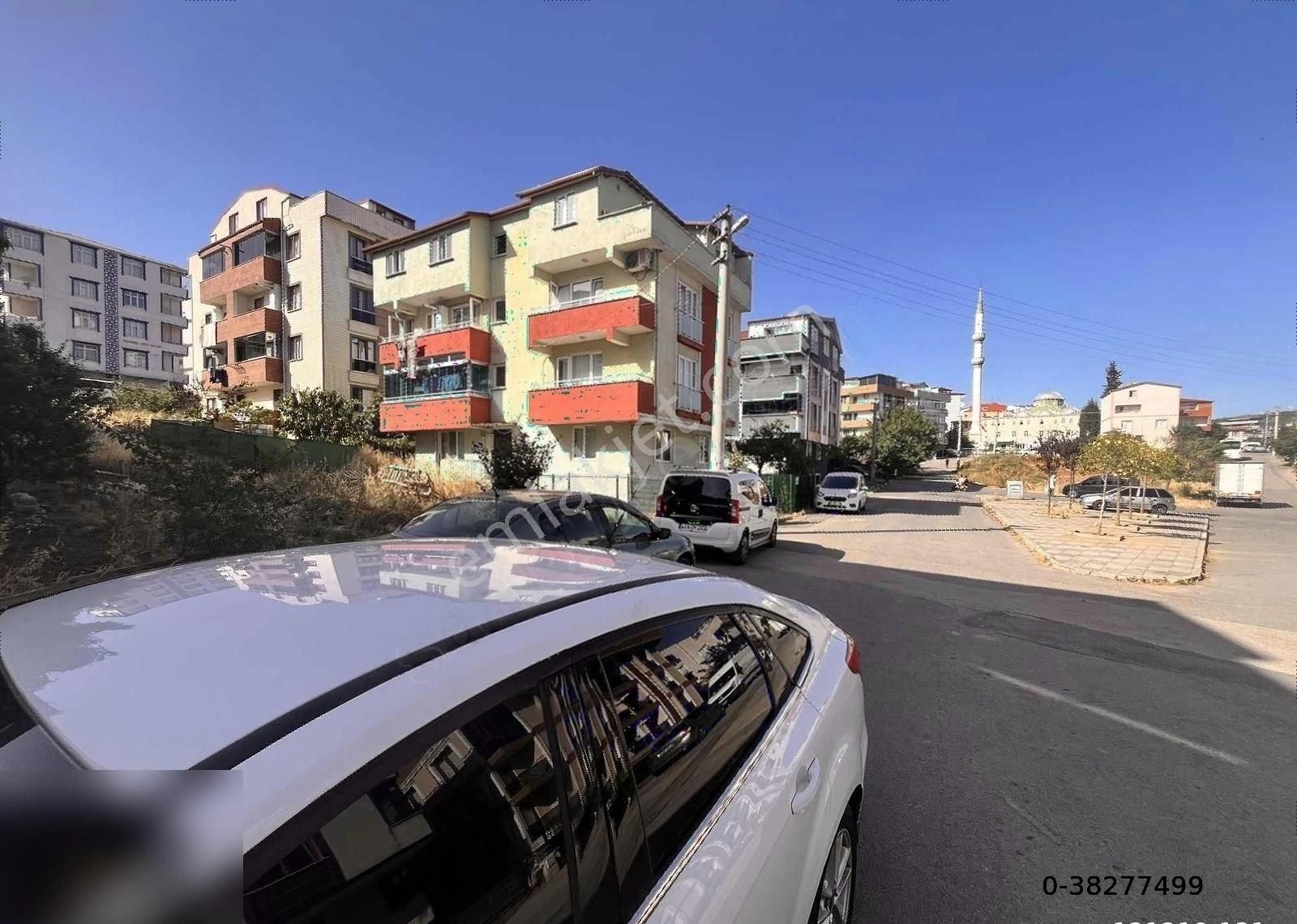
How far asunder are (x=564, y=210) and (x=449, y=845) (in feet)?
76.1

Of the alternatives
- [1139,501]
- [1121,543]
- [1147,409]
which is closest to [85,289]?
[1121,543]

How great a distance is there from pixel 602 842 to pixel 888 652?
5.30 meters

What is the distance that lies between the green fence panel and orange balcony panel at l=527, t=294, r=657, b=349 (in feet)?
28.4

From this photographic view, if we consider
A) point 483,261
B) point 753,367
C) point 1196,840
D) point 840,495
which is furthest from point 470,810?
point 753,367

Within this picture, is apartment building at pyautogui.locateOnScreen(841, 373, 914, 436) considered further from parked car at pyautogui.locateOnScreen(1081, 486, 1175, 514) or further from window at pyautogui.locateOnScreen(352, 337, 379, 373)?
window at pyautogui.locateOnScreen(352, 337, 379, 373)

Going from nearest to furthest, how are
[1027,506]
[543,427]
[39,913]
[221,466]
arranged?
[39,913]
[221,466]
[543,427]
[1027,506]

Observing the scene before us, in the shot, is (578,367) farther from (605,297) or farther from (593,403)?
(605,297)

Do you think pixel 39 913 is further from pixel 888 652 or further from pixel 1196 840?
pixel 888 652

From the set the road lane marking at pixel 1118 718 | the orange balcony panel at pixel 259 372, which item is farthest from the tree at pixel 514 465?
the orange balcony panel at pixel 259 372

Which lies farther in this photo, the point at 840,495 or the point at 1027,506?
the point at 1027,506

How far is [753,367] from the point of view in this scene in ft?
165

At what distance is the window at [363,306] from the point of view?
29.5 m

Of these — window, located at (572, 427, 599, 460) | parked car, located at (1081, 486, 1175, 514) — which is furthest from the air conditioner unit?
parked car, located at (1081, 486, 1175, 514)

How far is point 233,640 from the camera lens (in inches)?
44.5
